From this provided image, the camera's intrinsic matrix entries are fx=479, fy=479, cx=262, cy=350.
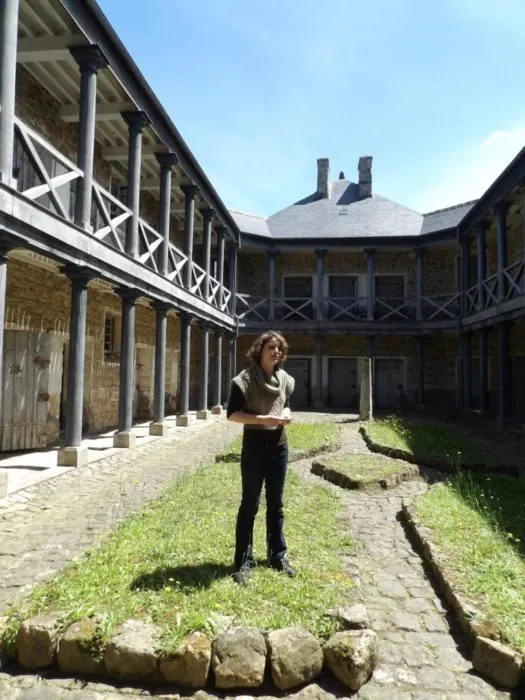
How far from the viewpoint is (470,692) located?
231 centimetres

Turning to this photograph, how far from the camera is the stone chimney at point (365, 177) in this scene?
2102 centimetres

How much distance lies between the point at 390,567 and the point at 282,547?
0.95m

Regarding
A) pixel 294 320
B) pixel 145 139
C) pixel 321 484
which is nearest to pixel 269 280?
pixel 294 320

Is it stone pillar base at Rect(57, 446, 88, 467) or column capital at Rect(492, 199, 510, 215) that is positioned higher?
column capital at Rect(492, 199, 510, 215)

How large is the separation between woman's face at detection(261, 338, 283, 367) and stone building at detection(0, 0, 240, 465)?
3201 mm

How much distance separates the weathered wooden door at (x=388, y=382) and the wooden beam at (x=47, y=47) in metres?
14.4

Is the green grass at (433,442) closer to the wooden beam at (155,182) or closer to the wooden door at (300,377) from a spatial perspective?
the wooden door at (300,377)

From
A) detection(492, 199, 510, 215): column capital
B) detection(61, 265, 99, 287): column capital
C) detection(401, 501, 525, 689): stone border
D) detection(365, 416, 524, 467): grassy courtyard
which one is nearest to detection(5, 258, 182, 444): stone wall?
detection(61, 265, 99, 287): column capital

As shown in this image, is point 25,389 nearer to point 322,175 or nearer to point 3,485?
point 3,485

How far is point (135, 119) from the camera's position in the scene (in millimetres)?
8469

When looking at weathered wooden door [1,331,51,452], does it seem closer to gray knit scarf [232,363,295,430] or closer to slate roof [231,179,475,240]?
gray knit scarf [232,363,295,430]

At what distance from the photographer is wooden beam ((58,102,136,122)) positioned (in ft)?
27.4

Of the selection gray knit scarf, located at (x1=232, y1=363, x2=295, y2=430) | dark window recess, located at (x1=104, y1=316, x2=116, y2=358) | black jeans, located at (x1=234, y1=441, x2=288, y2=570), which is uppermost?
dark window recess, located at (x1=104, y1=316, x2=116, y2=358)

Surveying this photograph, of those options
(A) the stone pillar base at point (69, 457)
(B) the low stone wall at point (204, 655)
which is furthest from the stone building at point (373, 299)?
(B) the low stone wall at point (204, 655)
